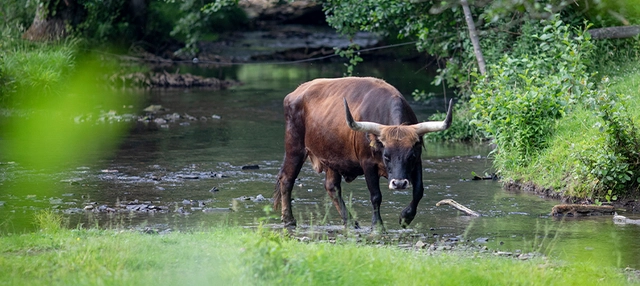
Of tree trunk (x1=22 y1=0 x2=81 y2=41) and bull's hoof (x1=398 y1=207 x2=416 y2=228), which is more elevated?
tree trunk (x1=22 y1=0 x2=81 y2=41)

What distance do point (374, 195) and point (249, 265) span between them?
3.24 metres

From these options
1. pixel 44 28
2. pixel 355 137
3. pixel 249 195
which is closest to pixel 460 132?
pixel 249 195

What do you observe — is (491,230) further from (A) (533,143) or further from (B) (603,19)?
(B) (603,19)

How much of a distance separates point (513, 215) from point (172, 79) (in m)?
18.5

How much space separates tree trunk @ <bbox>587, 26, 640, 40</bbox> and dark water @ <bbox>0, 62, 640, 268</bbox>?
2797mm

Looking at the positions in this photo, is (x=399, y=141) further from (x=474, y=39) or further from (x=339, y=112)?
(x=474, y=39)

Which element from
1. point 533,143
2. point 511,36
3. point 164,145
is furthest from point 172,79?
point 533,143

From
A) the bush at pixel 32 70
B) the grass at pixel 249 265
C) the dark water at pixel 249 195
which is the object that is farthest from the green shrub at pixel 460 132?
the bush at pixel 32 70

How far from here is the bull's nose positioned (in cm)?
875

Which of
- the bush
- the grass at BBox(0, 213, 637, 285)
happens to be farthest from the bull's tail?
the bush

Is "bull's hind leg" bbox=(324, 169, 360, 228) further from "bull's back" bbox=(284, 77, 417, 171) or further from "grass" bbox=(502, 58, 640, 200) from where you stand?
"grass" bbox=(502, 58, 640, 200)

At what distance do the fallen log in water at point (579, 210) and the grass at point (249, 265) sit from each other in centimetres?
276

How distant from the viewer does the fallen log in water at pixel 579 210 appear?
10427 mm

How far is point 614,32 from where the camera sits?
15.4 m
